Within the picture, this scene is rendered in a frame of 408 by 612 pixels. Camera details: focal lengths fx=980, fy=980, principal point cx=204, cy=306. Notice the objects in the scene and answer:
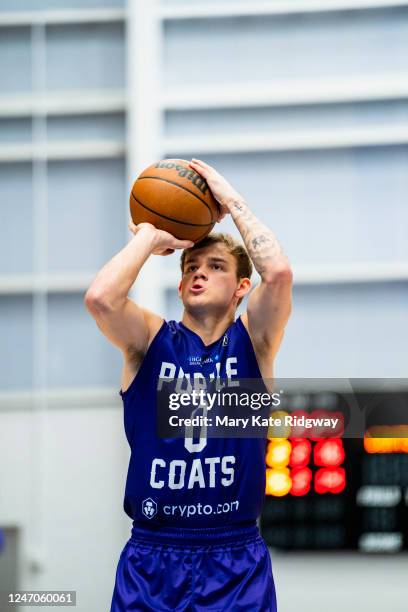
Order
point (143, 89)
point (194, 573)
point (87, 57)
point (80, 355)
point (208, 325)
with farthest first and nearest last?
point (87, 57)
point (80, 355)
point (143, 89)
point (208, 325)
point (194, 573)

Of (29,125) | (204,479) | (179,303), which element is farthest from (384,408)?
(29,125)

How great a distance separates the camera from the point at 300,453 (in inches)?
209

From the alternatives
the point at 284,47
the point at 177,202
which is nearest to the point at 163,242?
the point at 177,202

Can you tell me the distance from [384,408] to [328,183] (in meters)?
1.93

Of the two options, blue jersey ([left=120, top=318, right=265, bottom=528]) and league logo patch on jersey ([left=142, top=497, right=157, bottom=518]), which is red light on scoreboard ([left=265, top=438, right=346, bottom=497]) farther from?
league logo patch on jersey ([left=142, top=497, right=157, bottom=518])

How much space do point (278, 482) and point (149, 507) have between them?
79.6 inches

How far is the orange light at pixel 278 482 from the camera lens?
17.4ft

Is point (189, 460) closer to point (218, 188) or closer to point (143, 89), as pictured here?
point (218, 188)

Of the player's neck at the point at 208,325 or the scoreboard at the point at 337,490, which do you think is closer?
the player's neck at the point at 208,325

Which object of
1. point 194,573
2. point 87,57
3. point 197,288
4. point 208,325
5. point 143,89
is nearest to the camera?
point 194,573

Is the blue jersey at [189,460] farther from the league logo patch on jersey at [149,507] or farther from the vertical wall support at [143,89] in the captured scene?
the vertical wall support at [143,89]

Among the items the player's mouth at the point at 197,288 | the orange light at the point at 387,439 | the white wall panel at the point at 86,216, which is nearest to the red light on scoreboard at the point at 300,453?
the orange light at the point at 387,439

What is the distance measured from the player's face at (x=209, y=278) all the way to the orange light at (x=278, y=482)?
1941 mm

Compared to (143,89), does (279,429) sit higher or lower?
lower
